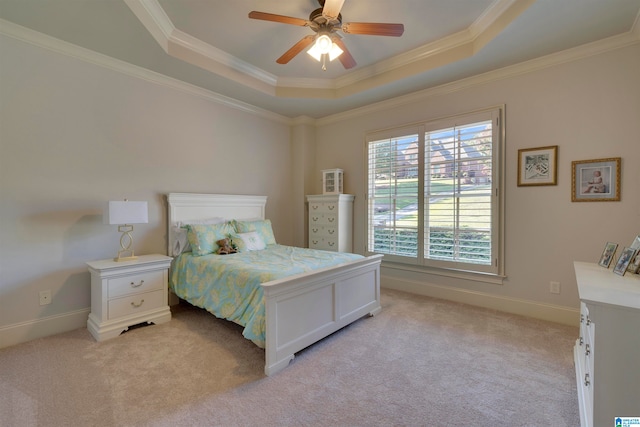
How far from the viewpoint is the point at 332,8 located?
80.7 inches

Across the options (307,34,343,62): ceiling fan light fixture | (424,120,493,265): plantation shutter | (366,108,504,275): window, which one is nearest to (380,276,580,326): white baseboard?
(366,108,504,275): window

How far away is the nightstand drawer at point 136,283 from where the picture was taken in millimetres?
2586

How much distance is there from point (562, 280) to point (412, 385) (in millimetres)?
2150

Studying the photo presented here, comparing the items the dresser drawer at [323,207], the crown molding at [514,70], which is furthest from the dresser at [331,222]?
the crown molding at [514,70]

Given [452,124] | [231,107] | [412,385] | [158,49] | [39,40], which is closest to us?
[412,385]

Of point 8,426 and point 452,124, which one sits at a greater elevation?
point 452,124

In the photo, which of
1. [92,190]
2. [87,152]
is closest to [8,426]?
[92,190]

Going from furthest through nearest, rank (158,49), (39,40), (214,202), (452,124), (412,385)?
1. (214,202)
2. (452,124)
3. (158,49)
4. (39,40)
5. (412,385)

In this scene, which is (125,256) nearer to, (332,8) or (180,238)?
(180,238)

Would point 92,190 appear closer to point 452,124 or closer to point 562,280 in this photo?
point 452,124

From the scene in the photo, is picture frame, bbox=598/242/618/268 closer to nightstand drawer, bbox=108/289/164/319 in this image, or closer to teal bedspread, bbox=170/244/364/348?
teal bedspread, bbox=170/244/364/348

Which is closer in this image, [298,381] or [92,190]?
[298,381]

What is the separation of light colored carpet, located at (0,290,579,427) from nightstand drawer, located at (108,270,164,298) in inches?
15.1

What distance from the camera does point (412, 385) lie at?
187cm
